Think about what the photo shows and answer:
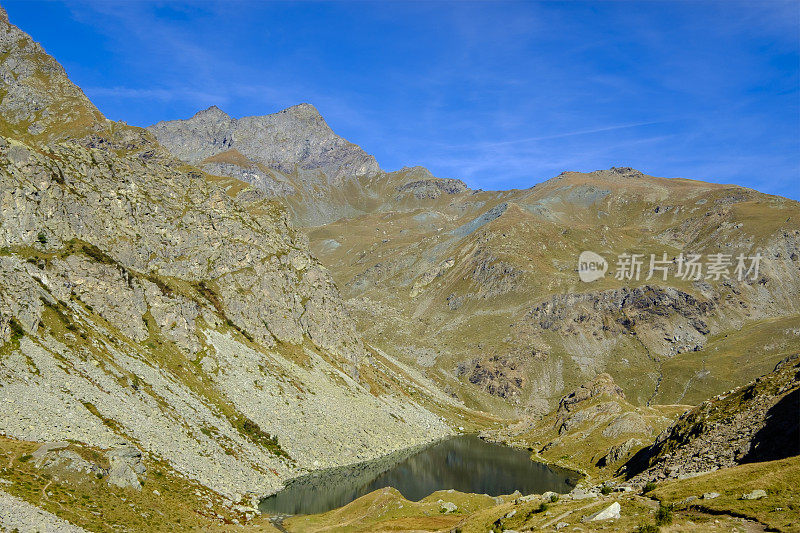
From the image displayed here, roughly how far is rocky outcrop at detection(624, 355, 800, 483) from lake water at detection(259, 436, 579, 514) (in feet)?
156

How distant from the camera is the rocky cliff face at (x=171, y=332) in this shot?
82.2 metres

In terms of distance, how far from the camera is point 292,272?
7092 inches

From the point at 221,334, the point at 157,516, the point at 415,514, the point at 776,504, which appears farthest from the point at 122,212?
the point at 776,504

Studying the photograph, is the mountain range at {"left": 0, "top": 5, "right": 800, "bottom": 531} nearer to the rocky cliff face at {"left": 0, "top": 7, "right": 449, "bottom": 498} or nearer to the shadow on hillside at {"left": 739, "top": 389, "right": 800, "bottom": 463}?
the rocky cliff face at {"left": 0, "top": 7, "right": 449, "bottom": 498}

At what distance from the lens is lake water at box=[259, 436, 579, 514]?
92438mm

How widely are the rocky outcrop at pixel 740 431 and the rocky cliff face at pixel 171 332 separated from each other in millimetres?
69648

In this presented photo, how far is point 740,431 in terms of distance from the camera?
186ft

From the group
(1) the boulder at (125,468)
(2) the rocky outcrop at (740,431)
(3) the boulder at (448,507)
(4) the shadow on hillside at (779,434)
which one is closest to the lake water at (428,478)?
(1) the boulder at (125,468)

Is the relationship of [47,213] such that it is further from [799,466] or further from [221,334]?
[799,466]

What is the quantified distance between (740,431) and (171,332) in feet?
377

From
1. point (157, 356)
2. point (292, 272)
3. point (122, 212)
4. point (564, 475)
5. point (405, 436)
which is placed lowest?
point (564, 475)

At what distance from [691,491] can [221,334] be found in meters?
118

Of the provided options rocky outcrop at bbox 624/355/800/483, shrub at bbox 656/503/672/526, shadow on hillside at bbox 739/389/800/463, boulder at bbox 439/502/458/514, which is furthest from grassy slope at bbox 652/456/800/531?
boulder at bbox 439/502/458/514

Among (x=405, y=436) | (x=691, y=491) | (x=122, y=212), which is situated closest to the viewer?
(x=691, y=491)
